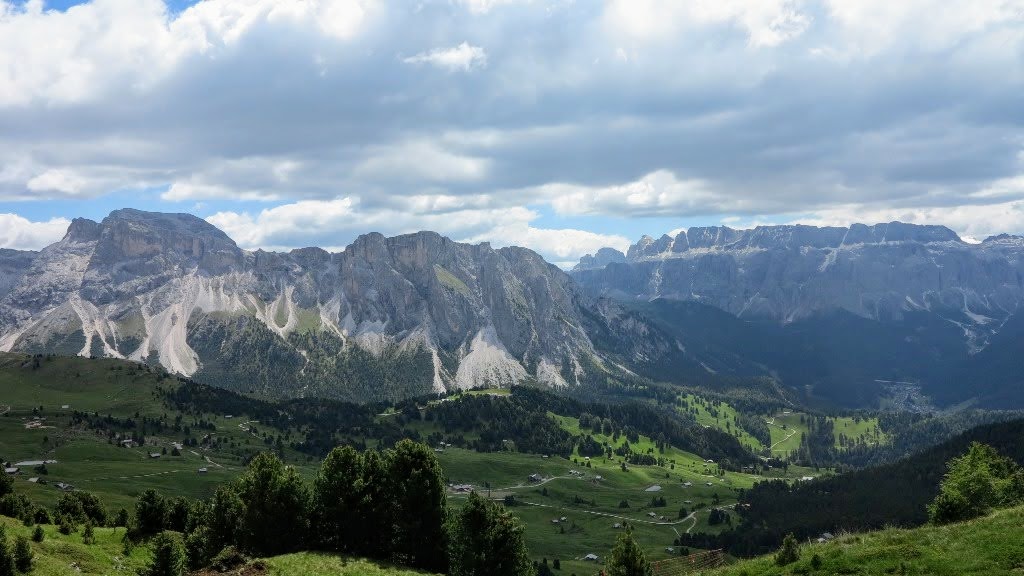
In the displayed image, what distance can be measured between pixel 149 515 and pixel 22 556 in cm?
3180

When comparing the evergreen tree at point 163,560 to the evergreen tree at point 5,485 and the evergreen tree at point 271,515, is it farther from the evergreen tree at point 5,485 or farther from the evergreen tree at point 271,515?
the evergreen tree at point 5,485

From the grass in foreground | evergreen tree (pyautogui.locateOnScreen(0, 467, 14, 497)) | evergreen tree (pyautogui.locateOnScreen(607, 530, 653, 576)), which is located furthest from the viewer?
evergreen tree (pyautogui.locateOnScreen(0, 467, 14, 497))

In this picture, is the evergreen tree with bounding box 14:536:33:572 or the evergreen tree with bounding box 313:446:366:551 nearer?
the evergreen tree with bounding box 14:536:33:572

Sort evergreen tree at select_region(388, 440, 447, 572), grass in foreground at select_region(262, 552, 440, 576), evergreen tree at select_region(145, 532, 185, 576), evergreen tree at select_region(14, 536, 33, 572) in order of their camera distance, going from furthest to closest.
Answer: evergreen tree at select_region(388, 440, 447, 572), evergreen tree at select_region(145, 532, 185, 576), evergreen tree at select_region(14, 536, 33, 572), grass in foreground at select_region(262, 552, 440, 576)

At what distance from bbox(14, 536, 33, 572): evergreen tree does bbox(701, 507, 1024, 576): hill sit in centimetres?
5180

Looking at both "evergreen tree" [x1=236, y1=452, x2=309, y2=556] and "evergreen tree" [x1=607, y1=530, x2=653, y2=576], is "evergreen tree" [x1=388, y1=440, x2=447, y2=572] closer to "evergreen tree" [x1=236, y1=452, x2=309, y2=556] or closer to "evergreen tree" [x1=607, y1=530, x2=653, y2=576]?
"evergreen tree" [x1=236, y1=452, x2=309, y2=556]

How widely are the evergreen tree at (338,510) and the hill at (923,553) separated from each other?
3322 centimetres

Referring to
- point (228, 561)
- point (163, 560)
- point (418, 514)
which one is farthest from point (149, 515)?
point (418, 514)

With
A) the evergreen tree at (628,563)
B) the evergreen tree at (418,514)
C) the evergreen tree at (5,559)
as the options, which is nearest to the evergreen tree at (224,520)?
the evergreen tree at (418,514)

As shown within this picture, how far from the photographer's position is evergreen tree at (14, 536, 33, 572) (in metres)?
52.2

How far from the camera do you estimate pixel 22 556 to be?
2071 inches

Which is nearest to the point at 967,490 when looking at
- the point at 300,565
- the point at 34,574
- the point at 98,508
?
the point at 300,565

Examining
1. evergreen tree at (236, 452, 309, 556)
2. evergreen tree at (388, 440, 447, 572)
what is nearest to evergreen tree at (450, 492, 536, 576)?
evergreen tree at (388, 440, 447, 572)

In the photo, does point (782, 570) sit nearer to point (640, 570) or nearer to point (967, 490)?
point (640, 570)
